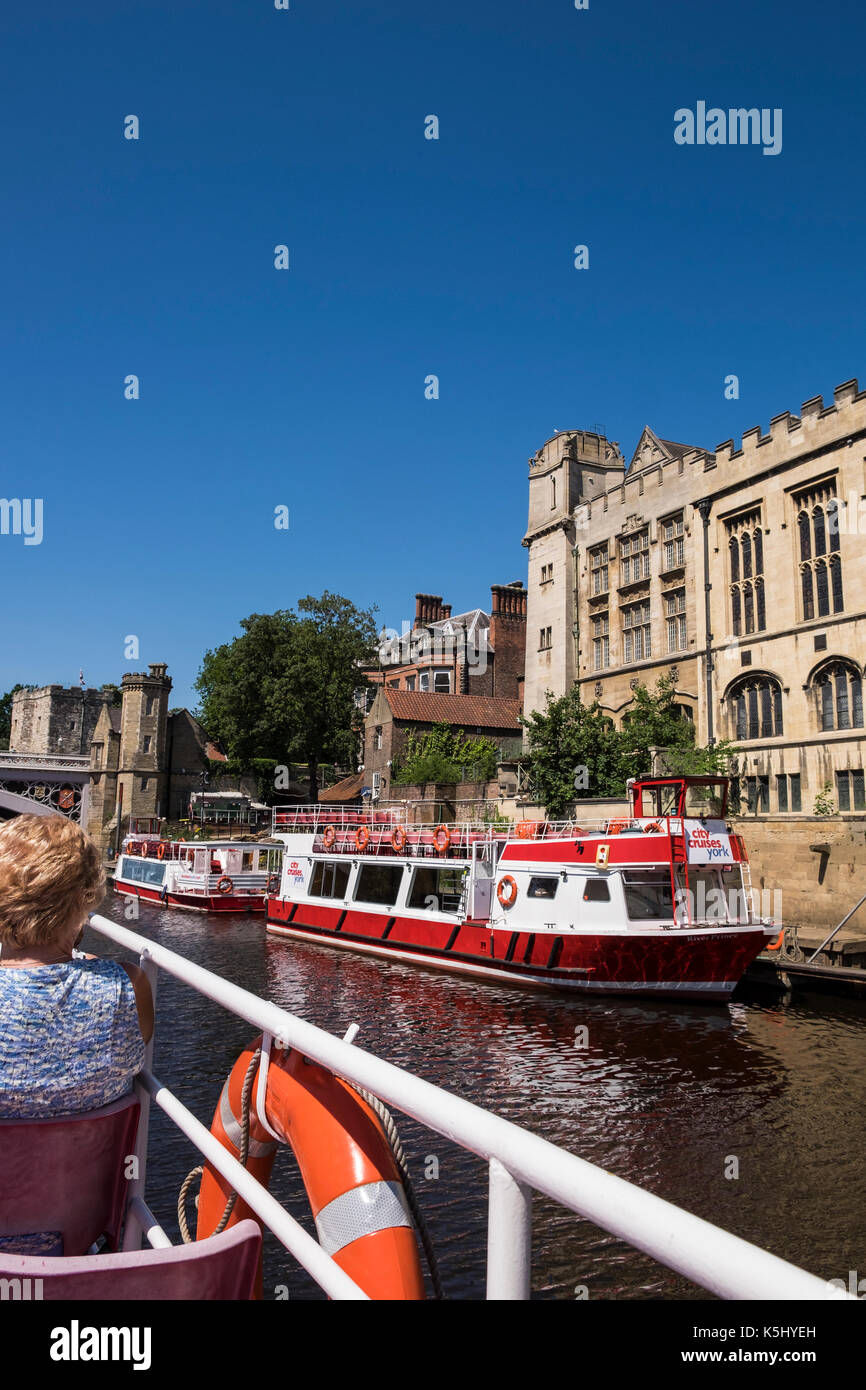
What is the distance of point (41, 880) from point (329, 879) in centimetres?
2888

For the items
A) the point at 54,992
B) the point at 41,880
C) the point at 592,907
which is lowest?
the point at 592,907

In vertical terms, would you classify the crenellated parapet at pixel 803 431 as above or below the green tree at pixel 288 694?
above

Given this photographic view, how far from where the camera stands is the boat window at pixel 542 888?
2177 centimetres

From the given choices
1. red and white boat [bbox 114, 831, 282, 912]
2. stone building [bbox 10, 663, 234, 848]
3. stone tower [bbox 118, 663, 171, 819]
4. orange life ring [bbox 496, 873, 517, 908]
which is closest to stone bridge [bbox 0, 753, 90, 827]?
stone building [bbox 10, 663, 234, 848]

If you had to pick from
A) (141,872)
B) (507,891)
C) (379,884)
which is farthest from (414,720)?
(507,891)

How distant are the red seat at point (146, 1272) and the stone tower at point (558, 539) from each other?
130 feet

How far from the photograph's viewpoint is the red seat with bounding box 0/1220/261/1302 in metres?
2.08

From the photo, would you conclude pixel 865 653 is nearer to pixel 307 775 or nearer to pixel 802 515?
pixel 802 515

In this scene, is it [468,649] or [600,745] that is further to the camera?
[468,649]

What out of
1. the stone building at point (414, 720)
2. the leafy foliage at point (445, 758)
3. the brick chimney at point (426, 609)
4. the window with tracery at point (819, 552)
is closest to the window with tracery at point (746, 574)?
the window with tracery at point (819, 552)

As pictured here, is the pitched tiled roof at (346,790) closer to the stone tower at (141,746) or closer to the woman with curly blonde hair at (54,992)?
the stone tower at (141,746)

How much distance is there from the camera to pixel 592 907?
67.9 ft

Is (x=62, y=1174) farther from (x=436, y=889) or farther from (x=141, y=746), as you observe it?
(x=141, y=746)

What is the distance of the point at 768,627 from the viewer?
31500 mm
